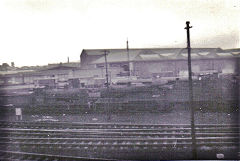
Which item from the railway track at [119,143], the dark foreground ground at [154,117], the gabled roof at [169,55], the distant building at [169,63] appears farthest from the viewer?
the distant building at [169,63]

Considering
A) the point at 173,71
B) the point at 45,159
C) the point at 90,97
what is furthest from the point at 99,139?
the point at 173,71

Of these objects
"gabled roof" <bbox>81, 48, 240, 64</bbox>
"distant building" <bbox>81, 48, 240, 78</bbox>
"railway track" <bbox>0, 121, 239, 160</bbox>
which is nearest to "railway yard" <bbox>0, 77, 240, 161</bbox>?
"railway track" <bbox>0, 121, 239, 160</bbox>

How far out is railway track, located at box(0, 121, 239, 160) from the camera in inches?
236

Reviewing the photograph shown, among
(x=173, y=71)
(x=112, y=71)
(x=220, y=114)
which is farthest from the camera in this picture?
(x=112, y=71)

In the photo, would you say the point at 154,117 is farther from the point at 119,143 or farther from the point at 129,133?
the point at 119,143

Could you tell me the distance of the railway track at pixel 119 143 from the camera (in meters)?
5.99

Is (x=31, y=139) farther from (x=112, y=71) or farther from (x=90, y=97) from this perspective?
(x=112, y=71)

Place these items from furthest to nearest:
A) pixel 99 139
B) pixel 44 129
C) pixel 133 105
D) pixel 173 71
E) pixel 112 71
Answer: pixel 112 71 < pixel 173 71 < pixel 133 105 < pixel 44 129 < pixel 99 139

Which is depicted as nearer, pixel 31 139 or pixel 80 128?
pixel 31 139

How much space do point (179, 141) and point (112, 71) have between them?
764 inches

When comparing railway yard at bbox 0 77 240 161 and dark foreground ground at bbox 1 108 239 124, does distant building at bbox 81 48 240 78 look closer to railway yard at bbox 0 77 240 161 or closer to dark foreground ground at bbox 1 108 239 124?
railway yard at bbox 0 77 240 161

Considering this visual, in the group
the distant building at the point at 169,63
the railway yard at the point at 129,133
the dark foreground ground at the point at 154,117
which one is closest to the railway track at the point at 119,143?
the railway yard at the point at 129,133

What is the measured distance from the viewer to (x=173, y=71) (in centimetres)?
2402

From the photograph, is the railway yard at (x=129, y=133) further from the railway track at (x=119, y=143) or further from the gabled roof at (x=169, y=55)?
the gabled roof at (x=169, y=55)
